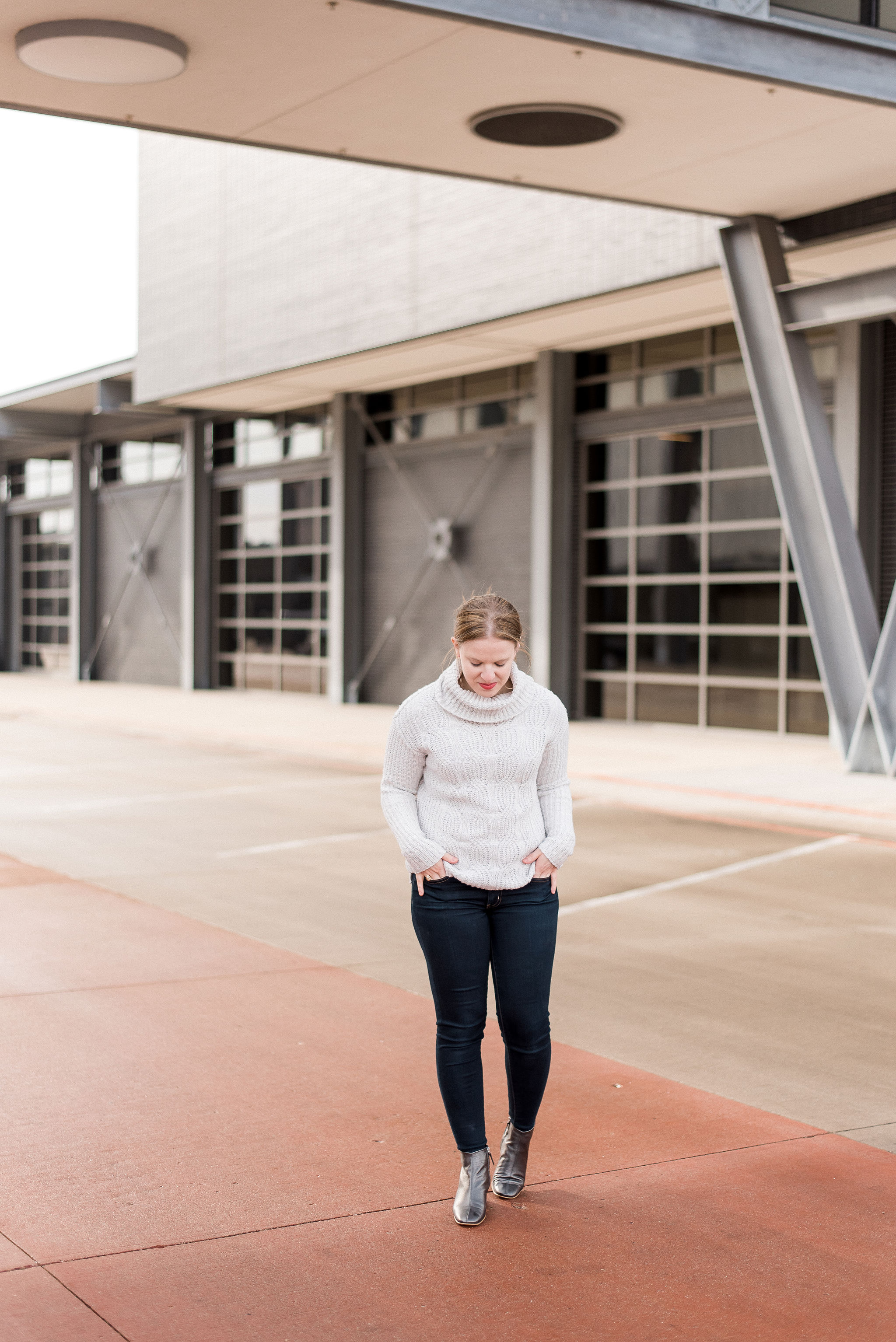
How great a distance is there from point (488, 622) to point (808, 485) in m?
12.1

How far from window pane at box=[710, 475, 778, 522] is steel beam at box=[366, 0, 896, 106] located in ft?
26.9

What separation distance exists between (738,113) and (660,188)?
221cm

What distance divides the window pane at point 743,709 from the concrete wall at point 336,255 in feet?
19.2

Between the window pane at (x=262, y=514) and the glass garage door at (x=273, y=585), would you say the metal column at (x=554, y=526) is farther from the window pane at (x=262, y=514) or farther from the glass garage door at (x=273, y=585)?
the window pane at (x=262, y=514)

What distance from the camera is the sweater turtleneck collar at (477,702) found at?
430 cm

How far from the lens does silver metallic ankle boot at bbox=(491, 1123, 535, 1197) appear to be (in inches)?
176

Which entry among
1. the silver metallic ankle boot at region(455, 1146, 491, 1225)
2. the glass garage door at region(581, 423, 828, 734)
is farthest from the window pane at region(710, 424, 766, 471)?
the silver metallic ankle boot at region(455, 1146, 491, 1225)

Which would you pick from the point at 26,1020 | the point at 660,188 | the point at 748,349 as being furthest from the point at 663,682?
the point at 26,1020

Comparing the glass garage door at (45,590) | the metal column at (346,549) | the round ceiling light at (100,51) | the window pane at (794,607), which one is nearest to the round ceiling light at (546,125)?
the round ceiling light at (100,51)

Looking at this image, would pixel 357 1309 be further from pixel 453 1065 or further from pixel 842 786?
pixel 842 786

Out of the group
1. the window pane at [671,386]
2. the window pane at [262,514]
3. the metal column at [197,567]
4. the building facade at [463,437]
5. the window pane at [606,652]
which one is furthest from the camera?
the metal column at [197,567]

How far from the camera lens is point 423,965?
7.52m

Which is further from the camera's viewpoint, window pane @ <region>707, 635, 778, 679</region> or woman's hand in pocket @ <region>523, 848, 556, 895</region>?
window pane @ <region>707, 635, 778, 679</region>

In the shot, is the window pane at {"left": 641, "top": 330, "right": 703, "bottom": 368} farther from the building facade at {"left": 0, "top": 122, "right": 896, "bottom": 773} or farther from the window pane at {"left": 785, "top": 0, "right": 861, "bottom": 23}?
the window pane at {"left": 785, "top": 0, "right": 861, "bottom": 23}
